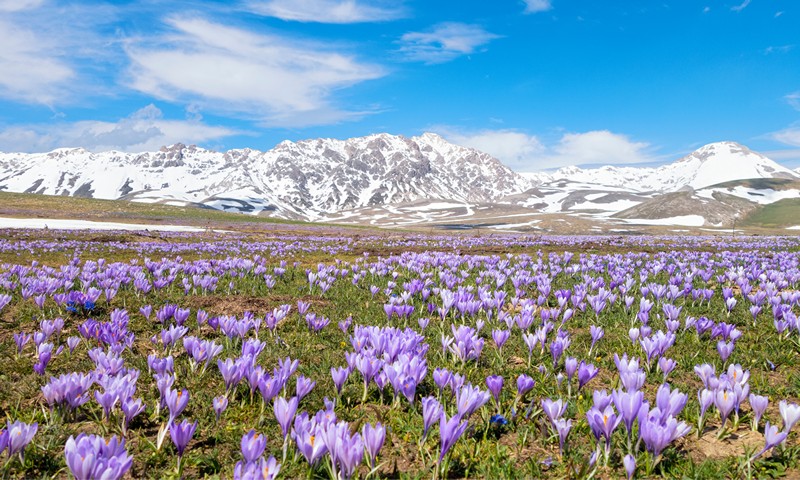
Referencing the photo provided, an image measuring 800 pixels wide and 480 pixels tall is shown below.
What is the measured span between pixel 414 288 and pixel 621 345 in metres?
3.16

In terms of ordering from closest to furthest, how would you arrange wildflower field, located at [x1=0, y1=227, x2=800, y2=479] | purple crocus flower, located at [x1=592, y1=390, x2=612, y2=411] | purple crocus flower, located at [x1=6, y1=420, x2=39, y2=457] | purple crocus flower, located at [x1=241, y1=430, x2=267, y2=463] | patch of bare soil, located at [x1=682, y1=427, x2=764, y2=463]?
purple crocus flower, located at [x1=241, y1=430, x2=267, y2=463] → purple crocus flower, located at [x1=6, y1=420, x2=39, y2=457] → wildflower field, located at [x1=0, y1=227, x2=800, y2=479] → purple crocus flower, located at [x1=592, y1=390, x2=612, y2=411] → patch of bare soil, located at [x1=682, y1=427, x2=764, y2=463]

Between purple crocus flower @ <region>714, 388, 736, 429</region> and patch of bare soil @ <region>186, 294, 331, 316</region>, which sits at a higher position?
purple crocus flower @ <region>714, 388, 736, 429</region>

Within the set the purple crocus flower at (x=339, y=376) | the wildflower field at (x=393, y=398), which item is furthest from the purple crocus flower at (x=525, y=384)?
the purple crocus flower at (x=339, y=376)

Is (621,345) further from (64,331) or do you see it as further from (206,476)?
(64,331)

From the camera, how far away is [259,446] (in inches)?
87.7

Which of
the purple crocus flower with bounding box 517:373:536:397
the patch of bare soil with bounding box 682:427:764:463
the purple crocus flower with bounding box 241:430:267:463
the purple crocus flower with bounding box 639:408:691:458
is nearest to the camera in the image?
the purple crocus flower with bounding box 241:430:267:463

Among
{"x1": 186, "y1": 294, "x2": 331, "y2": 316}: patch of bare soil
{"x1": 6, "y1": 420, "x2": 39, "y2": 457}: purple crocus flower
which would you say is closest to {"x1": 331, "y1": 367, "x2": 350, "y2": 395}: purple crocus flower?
{"x1": 6, "y1": 420, "x2": 39, "y2": 457}: purple crocus flower

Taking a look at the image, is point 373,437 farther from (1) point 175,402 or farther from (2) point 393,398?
(2) point 393,398

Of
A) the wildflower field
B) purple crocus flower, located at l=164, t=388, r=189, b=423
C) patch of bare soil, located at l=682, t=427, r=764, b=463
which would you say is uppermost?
purple crocus flower, located at l=164, t=388, r=189, b=423

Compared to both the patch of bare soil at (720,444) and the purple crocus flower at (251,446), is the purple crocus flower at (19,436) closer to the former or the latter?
the purple crocus flower at (251,446)

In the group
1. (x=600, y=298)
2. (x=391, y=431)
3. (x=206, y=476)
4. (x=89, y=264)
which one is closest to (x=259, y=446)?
(x=206, y=476)

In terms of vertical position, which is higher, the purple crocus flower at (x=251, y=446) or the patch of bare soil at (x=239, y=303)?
the purple crocus flower at (x=251, y=446)

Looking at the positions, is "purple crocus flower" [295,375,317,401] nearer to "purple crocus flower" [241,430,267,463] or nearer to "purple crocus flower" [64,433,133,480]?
"purple crocus flower" [241,430,267,463]

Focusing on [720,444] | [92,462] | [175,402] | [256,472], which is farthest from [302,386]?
[720,444]
